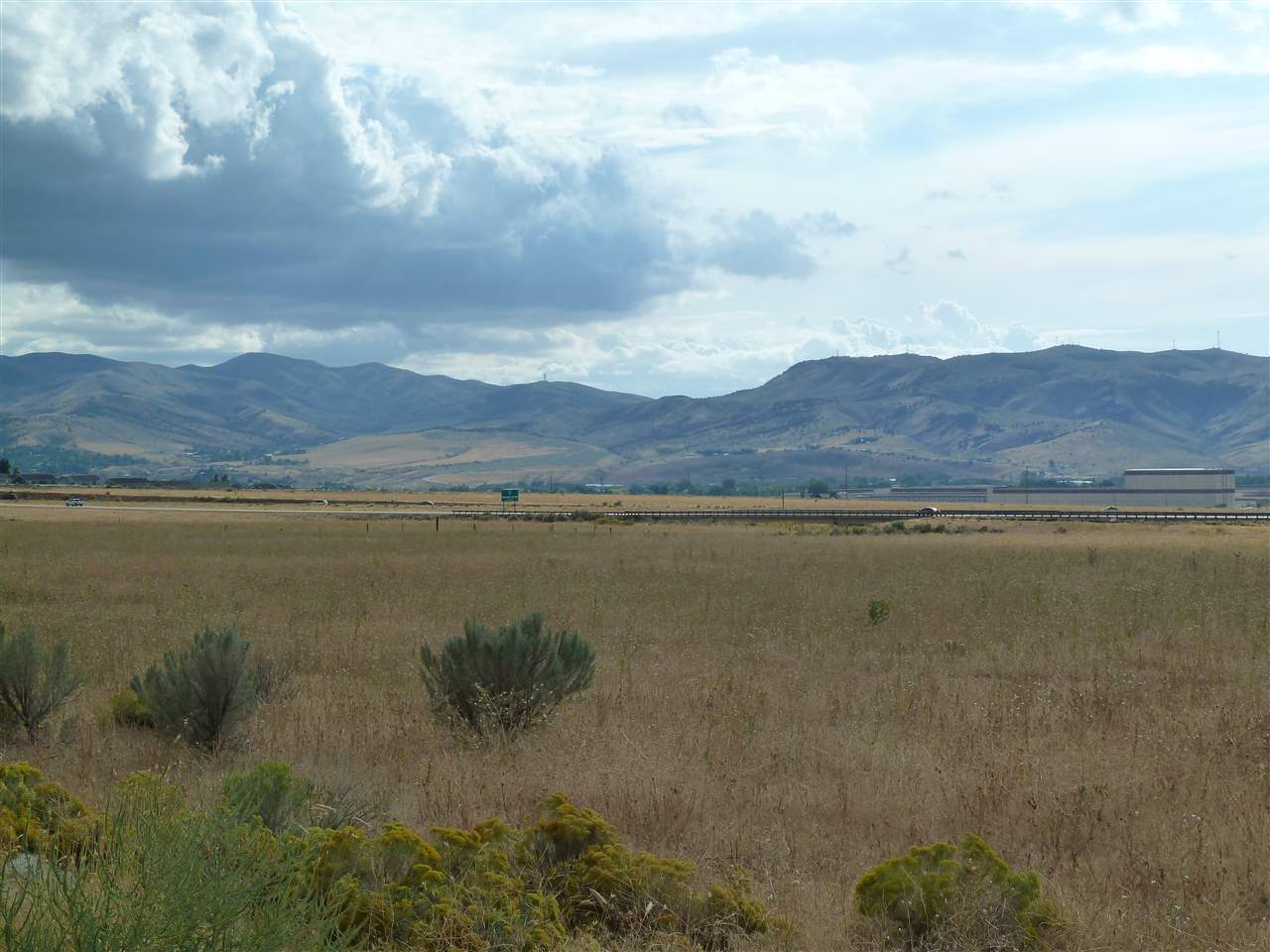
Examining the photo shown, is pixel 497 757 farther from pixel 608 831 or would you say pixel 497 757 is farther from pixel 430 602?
pixel 430 602

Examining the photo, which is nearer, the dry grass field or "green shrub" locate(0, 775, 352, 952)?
"green shrub" locate(0, 775, 352, 952)

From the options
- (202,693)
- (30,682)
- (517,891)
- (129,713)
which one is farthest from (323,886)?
(30,682)

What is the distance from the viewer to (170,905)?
359 cm

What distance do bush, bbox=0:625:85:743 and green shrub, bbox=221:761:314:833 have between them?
482cm

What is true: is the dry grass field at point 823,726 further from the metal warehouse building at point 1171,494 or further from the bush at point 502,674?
the metal warehouse building at point 1171,494

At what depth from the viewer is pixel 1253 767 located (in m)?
8.95

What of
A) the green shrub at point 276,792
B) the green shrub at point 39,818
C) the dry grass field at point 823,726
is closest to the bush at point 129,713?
the dry grass field at point 823,726

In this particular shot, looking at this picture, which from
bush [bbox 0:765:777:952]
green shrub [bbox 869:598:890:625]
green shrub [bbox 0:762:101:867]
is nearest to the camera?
bush [bbox 0:765:777:952]

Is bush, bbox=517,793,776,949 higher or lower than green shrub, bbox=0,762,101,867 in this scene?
lower

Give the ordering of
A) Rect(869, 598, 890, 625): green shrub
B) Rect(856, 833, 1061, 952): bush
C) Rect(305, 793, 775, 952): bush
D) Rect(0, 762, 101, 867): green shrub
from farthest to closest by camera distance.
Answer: Rect(869, 598, 890, 625): green shrub, Rect(0, 762, 101, 867): green shrub, Rect(856, 833, 1061, 952): bush, Rect(305, 793, 775, 952): bush

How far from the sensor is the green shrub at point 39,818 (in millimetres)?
6066

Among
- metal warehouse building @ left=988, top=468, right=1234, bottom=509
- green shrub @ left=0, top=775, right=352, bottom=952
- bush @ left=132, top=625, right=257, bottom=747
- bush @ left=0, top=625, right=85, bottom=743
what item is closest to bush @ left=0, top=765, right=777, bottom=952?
green shrub @ left=0, top=775, right=352, bottom=952

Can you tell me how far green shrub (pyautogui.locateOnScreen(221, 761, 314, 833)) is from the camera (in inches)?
259

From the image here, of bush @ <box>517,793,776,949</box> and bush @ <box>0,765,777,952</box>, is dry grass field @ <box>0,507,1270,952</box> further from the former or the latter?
bush @ <box>0,765,777,952</box>
